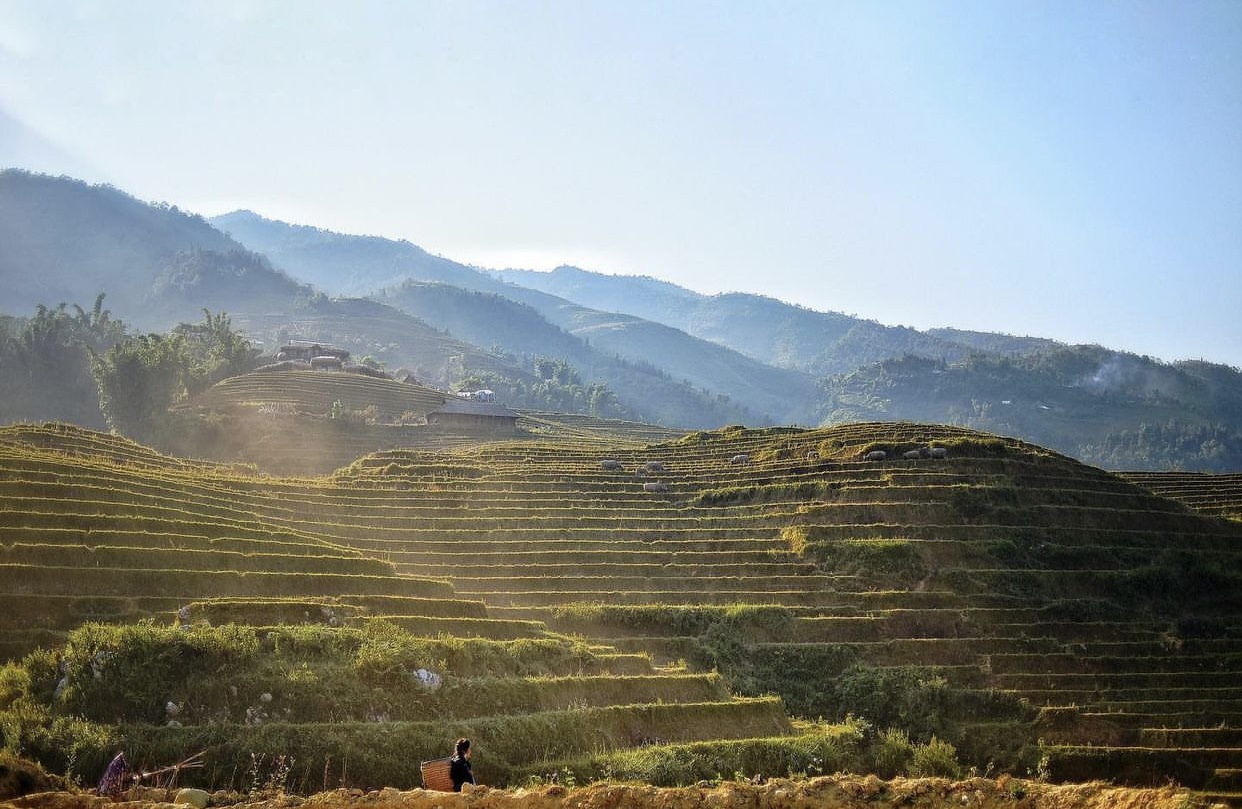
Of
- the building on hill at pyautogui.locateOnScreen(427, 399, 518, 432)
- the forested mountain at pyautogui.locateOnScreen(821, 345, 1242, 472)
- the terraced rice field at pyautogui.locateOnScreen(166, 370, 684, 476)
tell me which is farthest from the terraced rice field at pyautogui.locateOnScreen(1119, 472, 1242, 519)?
the forested mountain at pyautogui.locateOnScreen(821, 345, 1242, 472)

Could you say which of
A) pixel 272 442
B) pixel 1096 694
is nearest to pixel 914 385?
pixel 272 442

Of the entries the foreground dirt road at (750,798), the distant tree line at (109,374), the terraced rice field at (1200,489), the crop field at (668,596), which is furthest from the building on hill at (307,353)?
the foreground dirt road at (750,798)

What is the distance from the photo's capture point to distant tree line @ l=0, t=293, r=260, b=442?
6128 centimetres

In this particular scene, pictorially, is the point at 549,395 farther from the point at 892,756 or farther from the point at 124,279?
the point at 124,279

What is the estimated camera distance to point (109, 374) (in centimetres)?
6091

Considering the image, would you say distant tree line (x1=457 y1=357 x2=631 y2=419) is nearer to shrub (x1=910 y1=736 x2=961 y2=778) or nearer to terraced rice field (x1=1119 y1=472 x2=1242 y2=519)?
terraced rice field (x1=1119 y1=472 x2=1242 y2=519)

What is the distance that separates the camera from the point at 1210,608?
1335 inches

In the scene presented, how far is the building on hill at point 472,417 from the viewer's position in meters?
72.7

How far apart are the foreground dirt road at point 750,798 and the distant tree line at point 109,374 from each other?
57.0m

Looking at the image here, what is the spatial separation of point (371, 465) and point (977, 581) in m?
30.7

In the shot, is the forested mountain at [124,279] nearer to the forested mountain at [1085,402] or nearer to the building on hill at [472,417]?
the building on hill at [472,417]

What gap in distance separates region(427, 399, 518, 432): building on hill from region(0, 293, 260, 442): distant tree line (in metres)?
20.4

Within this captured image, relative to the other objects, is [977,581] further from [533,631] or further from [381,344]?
[381,344]

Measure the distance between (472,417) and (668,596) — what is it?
1789 inches
